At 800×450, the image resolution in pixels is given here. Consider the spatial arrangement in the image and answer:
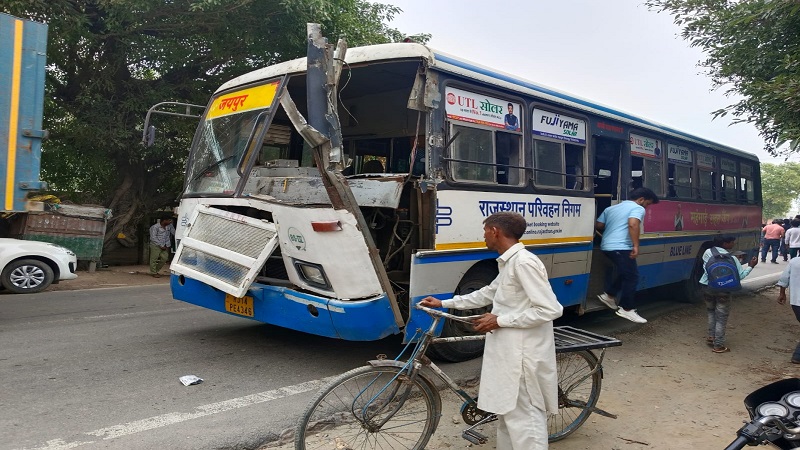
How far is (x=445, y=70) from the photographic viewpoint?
478 cm

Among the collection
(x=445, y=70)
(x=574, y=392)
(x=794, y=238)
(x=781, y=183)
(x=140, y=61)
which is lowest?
(x=574, y=392)

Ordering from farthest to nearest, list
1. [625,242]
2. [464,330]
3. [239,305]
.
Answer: [625,242], [464,330], [239,305]

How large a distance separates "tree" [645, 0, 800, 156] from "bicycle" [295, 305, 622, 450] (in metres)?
4.73

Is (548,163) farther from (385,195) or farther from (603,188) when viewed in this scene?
(385,195)

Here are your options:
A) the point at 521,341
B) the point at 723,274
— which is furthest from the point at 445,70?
the point at 723,274

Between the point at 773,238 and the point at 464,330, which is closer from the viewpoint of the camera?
the point at 464,330

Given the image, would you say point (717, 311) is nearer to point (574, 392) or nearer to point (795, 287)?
point (795, 287)

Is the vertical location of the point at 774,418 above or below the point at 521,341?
below

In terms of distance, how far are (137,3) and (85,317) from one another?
21.2 feet

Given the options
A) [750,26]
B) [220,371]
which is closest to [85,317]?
[220,371]

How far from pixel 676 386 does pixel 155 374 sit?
180 inches

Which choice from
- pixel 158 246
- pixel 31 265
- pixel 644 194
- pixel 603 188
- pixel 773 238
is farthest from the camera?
pixel 773 238

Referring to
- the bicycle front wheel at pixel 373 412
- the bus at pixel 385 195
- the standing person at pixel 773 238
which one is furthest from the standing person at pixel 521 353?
the standing person at pixel 773 238

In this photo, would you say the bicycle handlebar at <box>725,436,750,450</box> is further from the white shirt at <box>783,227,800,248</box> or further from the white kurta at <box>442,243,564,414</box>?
the white shirt at <box>783,227,800,248</box>
